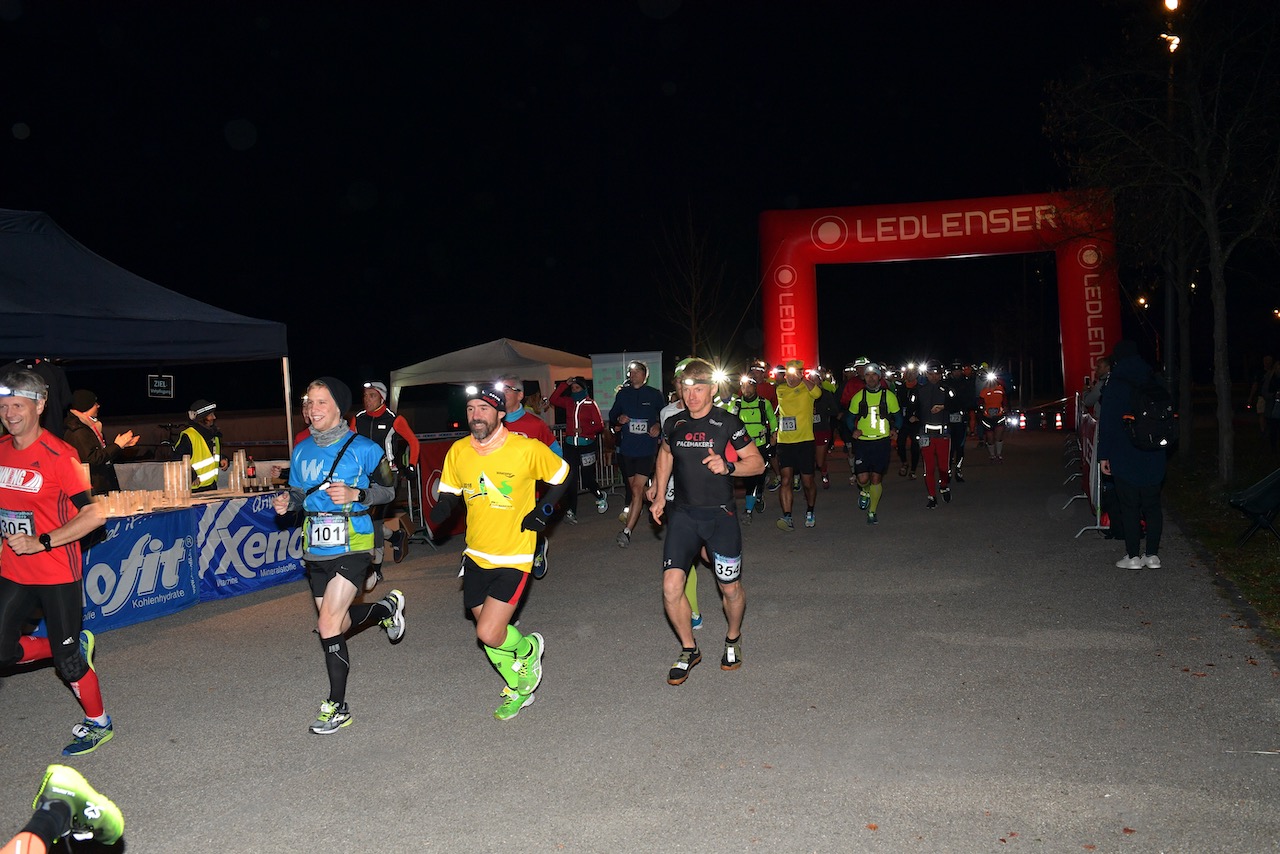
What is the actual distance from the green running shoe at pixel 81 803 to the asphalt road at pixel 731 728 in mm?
1661

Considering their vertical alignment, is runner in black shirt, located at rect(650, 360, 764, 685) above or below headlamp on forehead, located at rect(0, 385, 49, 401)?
below

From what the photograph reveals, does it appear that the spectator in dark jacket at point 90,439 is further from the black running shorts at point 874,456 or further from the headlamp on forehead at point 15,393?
the black running shorts at point 874,456

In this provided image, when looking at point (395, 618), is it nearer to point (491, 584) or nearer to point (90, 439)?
point (491, 584)

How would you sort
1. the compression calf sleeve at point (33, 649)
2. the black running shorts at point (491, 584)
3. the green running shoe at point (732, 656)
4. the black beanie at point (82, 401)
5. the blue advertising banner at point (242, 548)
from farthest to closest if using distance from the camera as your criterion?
the black beanie at point (82, 401), the blue advertising banner at point (242, 548), the green running shoe at point (732, 656), the compression calf sleeve at point (33, 649), the black running shorts at point (491, 584)

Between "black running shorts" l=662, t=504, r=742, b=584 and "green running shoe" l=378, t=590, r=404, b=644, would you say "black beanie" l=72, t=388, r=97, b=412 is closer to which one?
"green running shoe" l=378, t=590, r=404, b=644

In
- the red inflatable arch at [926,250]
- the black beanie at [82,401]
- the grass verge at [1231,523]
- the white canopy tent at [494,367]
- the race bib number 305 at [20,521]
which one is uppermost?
the red inflatable arch at [926,250]

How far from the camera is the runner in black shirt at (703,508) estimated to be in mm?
6488

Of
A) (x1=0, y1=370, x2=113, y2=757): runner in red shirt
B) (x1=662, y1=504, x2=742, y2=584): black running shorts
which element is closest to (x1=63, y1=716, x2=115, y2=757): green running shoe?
(x1=0, y1=370, x2=113, y2=757): runner in red shirt

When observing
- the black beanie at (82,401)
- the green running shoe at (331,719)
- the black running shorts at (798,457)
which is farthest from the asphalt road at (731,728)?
the black running shorts at (798,457)

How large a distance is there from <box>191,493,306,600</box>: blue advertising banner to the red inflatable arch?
54.5ft

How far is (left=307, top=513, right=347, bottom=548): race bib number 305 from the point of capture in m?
5.82

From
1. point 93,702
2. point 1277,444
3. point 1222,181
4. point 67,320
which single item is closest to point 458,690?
point 93,702

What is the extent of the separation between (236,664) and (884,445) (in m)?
8.75

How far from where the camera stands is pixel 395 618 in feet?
23.4
